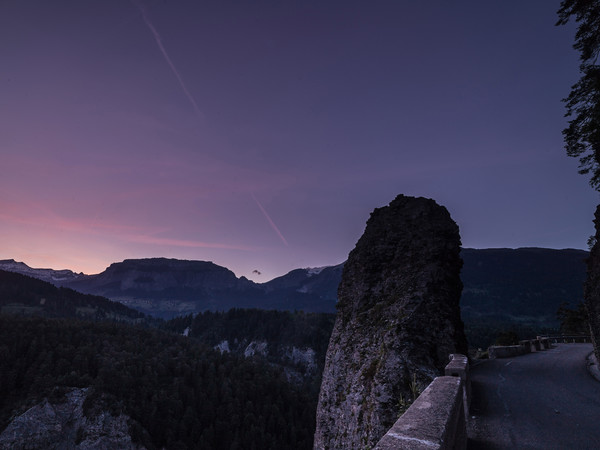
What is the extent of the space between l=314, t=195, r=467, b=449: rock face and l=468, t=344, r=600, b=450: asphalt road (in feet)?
8.54

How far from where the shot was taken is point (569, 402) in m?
11.8

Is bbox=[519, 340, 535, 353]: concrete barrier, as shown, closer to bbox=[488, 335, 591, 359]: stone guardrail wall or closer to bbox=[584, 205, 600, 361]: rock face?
bbox=[488, 335, 591, 359]: stone guardrail wall

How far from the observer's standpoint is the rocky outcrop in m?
102

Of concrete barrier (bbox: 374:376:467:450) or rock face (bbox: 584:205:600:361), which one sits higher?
rock face (bbox: 584:205:600:361)

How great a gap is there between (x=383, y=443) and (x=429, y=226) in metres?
22.0

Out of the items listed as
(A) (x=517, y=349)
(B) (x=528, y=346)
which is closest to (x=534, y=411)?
(A) (x=517, y=349)

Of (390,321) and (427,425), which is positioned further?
(390,321)

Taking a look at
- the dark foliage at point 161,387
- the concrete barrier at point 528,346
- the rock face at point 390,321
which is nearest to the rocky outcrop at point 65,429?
the dark foliage at point 161,387

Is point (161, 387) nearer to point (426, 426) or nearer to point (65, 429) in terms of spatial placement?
point (65, 429)

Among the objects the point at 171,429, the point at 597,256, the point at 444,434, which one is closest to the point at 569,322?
the point at 597,256

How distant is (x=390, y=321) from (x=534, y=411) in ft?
29.3

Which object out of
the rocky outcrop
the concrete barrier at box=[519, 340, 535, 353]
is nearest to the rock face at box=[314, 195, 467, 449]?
the concrete barrier at box=[519, 340, 535, 353]

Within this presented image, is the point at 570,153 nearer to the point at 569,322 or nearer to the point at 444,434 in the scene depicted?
the point at 444,434

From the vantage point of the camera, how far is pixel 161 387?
13475 cm
